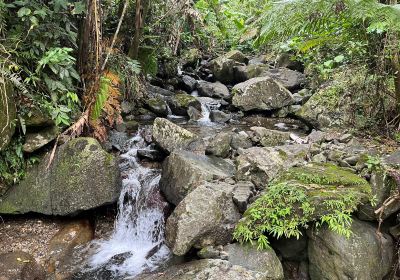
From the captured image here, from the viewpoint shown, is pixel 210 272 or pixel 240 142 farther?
pixel 240 142

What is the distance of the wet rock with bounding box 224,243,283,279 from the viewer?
3541mm

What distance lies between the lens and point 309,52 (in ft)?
28.5

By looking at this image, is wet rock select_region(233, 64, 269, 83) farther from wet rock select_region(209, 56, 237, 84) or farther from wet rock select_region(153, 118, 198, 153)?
wet rock select_region(153, 118, 198, 153)

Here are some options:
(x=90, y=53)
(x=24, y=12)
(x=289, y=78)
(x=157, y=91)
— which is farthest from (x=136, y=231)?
(x=289, y=78)

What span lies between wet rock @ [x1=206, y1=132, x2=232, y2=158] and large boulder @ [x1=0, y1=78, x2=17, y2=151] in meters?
2.95

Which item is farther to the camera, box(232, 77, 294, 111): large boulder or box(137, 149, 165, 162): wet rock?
box(232, 77, 294, 111): large boulder

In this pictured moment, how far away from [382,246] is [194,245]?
2.00 metres

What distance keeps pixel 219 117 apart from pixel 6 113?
5643mm

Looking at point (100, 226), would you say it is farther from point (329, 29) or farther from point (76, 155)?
point (329, 29)

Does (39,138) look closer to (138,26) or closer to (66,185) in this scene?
(66,185)

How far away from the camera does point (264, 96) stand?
9328 mm

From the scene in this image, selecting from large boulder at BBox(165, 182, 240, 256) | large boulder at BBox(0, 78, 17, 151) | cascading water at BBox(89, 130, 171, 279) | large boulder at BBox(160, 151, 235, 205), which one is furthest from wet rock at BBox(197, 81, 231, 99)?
large boulder at BBox(0, 78, 17, 151)

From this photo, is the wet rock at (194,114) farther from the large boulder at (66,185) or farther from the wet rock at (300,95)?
the large boulder at (66,185)

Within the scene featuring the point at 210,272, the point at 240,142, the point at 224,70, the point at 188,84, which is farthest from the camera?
the point at 224,70
